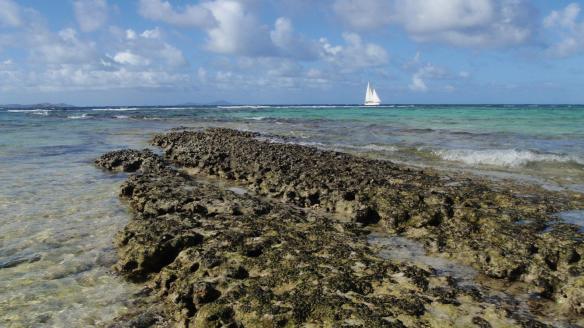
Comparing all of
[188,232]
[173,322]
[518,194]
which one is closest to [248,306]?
[173,322]

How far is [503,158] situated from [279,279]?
16.6m

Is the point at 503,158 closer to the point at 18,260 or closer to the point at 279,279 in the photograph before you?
the point at 279,279

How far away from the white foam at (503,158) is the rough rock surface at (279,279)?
1254cm

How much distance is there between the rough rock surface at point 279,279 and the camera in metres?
5.78

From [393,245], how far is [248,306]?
3.68 meters

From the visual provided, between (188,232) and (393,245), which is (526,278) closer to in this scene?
(393,245)

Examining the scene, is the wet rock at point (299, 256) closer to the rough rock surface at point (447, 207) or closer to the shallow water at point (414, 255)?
the rough rock surface at point (447, 207)

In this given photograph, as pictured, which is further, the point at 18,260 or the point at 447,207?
the point at 447,207

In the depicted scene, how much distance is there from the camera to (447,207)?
1027 cm

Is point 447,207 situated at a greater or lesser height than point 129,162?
greater

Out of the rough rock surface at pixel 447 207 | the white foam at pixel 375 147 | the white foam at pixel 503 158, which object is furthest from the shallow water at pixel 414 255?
the white foam at pixel 375 147

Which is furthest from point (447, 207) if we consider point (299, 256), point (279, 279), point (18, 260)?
point (18, 260)

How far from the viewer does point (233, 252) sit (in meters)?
7.62

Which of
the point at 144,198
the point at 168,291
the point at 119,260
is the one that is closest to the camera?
the point at 168,291
